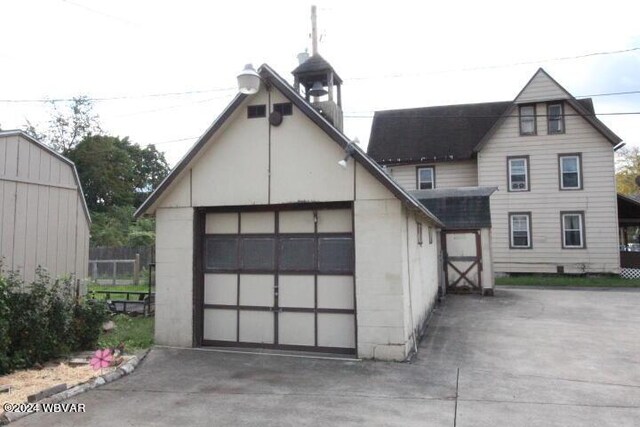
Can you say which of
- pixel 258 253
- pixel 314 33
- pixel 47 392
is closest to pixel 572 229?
pixel 314 33

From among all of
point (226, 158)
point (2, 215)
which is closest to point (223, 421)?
point (226, 158)

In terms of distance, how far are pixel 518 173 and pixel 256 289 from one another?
57.3 feet

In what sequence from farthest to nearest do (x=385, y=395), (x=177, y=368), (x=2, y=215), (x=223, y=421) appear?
1. (x=2, y=215)
2. (x=177, y=368)
3. (x=385, y=395)
4. (x=223, y=421)

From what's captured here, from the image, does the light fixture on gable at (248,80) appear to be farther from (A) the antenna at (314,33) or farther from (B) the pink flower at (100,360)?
(B) the pink flower at (100,360)

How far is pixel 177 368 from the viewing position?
7457 mm

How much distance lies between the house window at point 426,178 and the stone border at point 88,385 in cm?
1848

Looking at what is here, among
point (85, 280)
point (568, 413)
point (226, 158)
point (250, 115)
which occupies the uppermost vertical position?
point (250, 115)

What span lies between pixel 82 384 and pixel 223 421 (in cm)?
250

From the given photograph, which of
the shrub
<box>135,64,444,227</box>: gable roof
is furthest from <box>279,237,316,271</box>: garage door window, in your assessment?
the shrub

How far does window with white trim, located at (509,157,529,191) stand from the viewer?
21922mm

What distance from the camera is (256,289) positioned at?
8883mm

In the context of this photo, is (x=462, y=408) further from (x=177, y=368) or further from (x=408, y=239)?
(x=177, y=368)

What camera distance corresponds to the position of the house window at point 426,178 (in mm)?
23938

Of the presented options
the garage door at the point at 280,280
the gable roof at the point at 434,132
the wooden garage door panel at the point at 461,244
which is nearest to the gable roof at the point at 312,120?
the garage door at the point at 280,280
